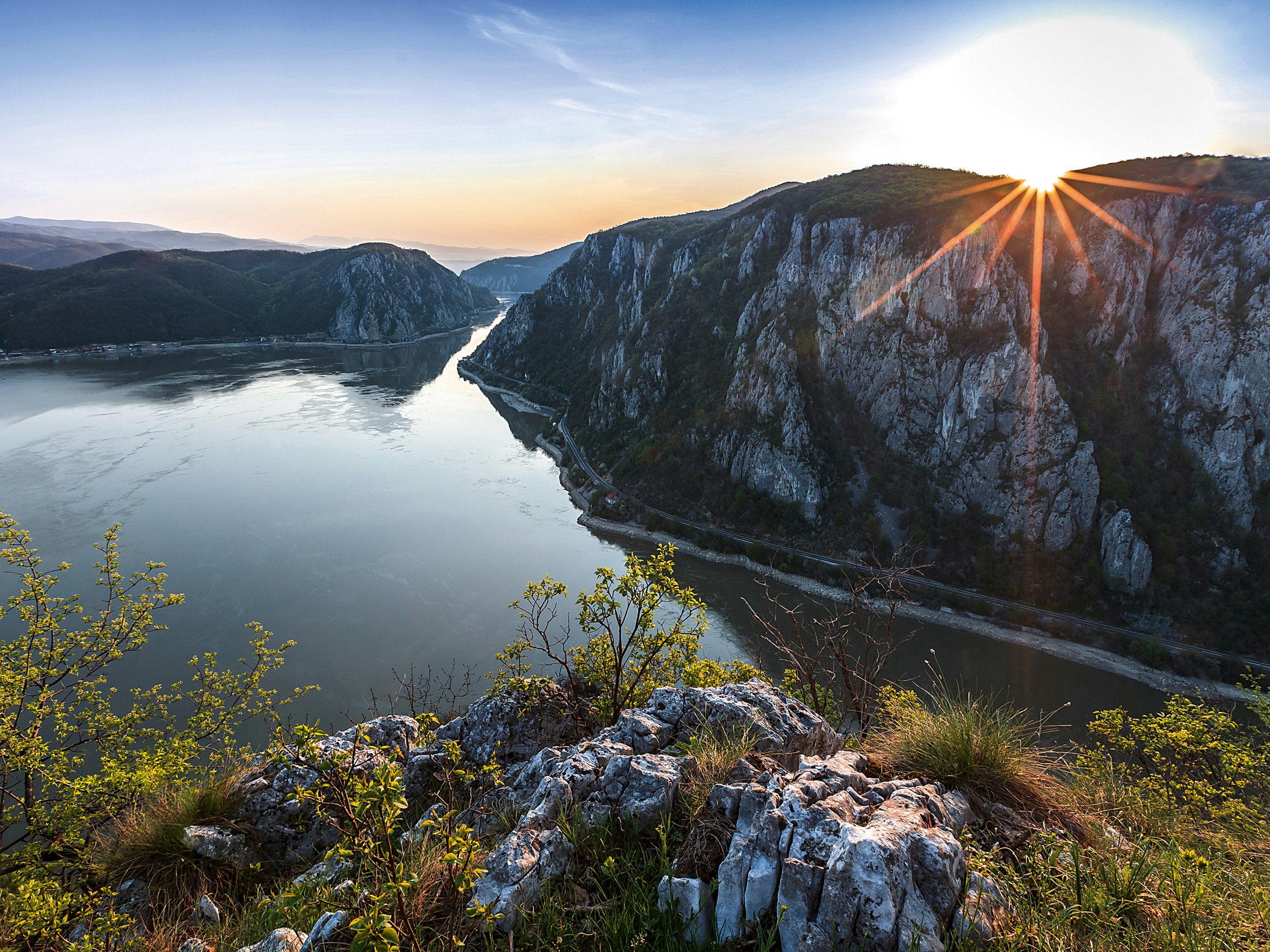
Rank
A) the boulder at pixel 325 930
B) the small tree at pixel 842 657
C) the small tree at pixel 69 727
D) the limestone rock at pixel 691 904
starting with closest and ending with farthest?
1. the limestone rock at pixel 691 904
2. the boulder at pixel 325 930
3. the small tree at pixel 69 727
4. the small tree at pixel 842 657

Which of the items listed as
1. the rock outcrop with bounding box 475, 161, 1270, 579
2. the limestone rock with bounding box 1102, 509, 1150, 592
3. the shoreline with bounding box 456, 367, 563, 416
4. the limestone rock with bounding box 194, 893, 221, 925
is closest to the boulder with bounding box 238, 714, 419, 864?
the limestone rock with bounding box 194, 893, 221, 925

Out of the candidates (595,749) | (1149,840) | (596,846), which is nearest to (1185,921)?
(1149,840)

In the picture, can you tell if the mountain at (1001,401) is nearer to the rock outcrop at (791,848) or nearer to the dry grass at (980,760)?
the dry grass at (980,760)

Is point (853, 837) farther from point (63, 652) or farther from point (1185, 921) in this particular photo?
point (63, 652)

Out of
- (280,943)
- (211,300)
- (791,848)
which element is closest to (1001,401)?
(791,848)

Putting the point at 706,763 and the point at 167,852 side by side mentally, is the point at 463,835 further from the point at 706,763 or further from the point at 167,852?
the point at 167,852

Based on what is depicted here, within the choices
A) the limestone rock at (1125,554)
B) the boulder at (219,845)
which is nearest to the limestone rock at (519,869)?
the boulder at (219,845)
